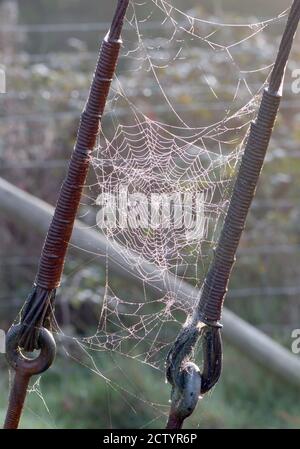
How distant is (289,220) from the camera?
3795 mm

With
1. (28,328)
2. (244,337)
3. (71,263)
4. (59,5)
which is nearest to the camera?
(28,328)

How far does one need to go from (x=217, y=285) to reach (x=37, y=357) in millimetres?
183

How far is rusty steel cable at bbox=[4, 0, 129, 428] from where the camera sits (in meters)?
0.80

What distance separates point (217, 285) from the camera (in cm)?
79

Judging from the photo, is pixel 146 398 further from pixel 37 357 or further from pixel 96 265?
pixel 37 357

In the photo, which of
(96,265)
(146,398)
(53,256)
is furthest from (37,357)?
(96,265)

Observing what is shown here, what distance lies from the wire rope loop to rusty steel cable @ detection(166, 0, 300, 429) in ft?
0.38

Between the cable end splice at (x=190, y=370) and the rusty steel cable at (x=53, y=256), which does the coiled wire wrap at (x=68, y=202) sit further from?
the cable end splice at (x=190, y=370)

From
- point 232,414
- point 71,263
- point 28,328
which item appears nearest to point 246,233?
point 71,263

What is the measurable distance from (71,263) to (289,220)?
96 cm

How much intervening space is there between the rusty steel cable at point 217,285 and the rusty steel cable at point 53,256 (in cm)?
13

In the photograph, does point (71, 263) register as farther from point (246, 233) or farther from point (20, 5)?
point (20, 5)

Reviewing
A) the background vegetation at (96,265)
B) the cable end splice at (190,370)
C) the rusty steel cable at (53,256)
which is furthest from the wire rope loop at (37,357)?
the background vegetation at (96,265)

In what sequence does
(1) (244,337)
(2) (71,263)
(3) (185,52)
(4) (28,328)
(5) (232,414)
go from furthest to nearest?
(3) (185,52) → (2) (71,263) → (5) (232,414) → (1) (244,337) → (4) (28,328)
